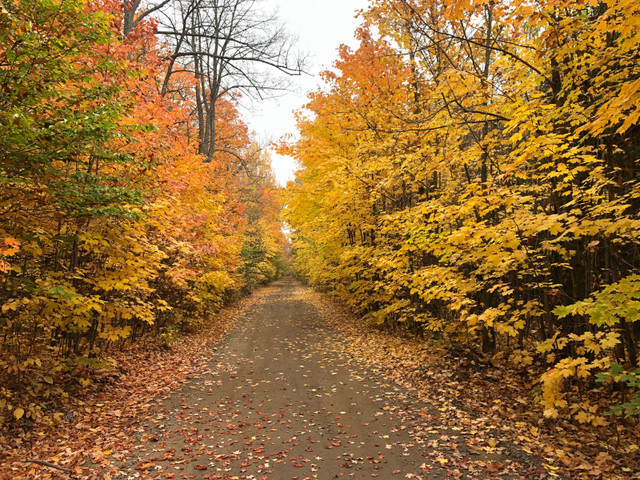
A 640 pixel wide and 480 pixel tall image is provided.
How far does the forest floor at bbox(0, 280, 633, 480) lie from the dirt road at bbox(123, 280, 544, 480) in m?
0.02

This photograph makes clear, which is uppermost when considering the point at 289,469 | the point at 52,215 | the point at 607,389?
the point at 52,215

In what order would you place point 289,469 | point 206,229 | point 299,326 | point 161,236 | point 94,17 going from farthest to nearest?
point 299,326 < point 206,229 < point 161,236 < point 94,17 < point 289,469

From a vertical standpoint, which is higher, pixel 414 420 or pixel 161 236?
pixel 161 236

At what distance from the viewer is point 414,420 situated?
5945 millimetres

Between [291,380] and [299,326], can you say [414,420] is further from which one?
[299,326]

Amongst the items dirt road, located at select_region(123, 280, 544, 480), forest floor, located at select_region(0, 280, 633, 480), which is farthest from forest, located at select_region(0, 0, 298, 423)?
dirt road, located at select_region(123, 280, 544, 480)

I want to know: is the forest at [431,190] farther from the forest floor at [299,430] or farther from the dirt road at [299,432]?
the dirt road at [299,432]

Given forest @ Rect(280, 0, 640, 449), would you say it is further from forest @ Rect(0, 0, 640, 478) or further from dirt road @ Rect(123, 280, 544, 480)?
dirt road @ Rect(123, 280, 544, 480)

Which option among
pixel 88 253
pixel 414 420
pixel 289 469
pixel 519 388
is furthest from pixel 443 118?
pixel 88 253

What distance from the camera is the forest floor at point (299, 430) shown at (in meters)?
4.50

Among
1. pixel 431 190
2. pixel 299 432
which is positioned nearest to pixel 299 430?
pixel 299 432

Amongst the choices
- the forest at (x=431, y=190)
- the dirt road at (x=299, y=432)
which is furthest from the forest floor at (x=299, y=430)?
the forest at (x=431, y=190)

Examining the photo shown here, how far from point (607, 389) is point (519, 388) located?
134 centimetres

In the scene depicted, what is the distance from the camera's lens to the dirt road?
4.57m
